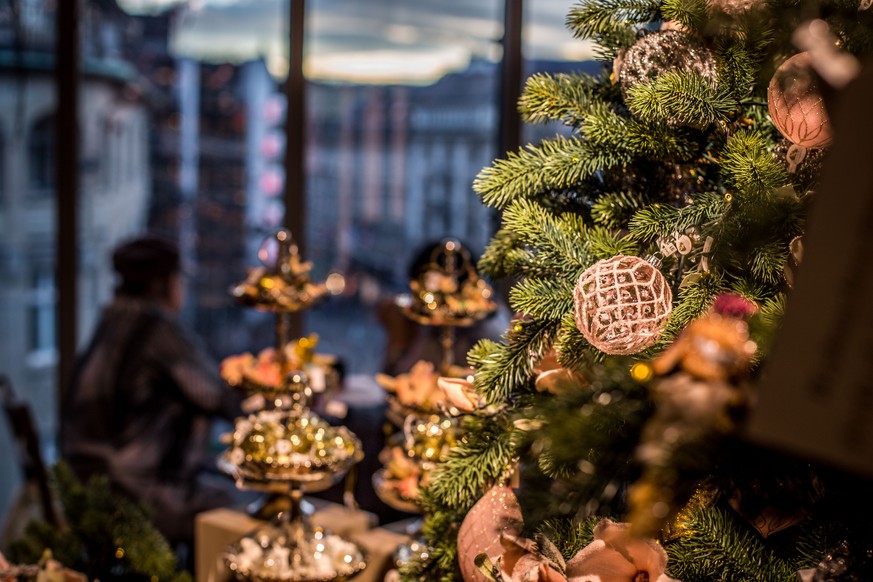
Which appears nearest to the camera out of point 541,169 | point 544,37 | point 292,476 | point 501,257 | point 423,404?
point 541,169

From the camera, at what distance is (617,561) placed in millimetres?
791

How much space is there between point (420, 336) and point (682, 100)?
103 inches

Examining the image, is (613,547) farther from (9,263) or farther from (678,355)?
(9,263)

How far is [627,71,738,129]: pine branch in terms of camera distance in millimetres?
812

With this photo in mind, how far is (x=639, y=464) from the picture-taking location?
56 cm

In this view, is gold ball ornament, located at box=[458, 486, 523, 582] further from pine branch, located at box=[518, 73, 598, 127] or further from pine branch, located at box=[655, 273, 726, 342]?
pine branch, located at box=[518, 73, 598, 127]

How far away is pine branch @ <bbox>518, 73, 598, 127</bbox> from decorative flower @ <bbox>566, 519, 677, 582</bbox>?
1.31 ft

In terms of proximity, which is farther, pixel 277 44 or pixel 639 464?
pixel 277 44

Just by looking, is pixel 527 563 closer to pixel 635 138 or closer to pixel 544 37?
pixel 635 138

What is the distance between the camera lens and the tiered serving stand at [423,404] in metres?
1.78

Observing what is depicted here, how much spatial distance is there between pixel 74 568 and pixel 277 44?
294 centimetres

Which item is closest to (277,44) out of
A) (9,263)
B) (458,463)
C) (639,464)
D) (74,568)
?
(9,263)

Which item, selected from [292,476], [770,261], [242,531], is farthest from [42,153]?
[770,261]

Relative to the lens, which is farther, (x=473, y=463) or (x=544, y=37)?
(x=544, y=37)
